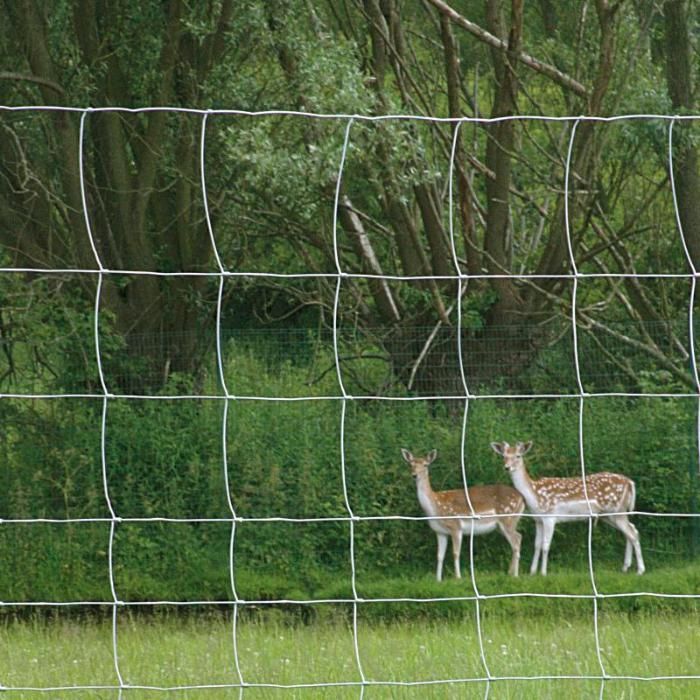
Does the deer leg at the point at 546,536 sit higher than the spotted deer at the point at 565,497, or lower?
lower

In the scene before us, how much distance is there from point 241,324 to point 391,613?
3205mm

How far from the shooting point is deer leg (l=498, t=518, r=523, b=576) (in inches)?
398

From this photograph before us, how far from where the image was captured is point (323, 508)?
988cm

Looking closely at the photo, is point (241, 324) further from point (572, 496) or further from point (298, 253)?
point (572, 496)

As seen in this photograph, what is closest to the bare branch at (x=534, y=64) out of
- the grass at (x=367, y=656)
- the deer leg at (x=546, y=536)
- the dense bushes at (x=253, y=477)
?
the dense bushes at (x=253, y=477)

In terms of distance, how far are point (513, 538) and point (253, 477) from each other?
5.82 feet

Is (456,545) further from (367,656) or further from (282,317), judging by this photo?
(367,656)

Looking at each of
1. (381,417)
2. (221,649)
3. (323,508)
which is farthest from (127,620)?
(221,649)

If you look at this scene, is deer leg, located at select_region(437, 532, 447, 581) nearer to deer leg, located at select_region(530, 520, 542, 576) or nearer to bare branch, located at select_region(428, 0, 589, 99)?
deer leg, located at select_region(530, 520, 542, 576)

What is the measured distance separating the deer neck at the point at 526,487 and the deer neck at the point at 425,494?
1.80ft

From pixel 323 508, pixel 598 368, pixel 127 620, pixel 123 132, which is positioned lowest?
pixel 127 620

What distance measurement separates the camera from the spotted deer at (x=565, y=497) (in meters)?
9.85

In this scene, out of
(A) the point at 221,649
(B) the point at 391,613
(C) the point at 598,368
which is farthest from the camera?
(C) the point at 598,368

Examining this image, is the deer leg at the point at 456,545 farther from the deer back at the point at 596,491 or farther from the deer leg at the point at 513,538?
the deer back at the point at 596,491
